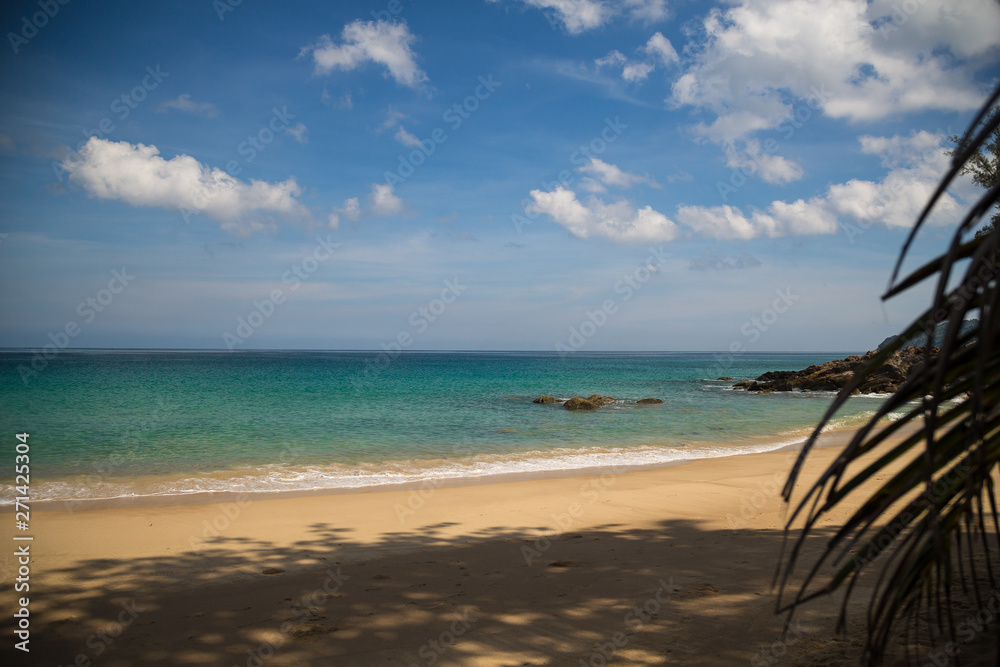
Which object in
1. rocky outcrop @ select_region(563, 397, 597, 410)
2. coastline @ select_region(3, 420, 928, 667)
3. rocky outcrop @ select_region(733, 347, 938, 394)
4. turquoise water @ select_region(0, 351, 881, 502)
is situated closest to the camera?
coastline @ select_region(3, 420, 928, 667)

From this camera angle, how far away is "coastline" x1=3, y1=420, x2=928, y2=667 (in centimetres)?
390

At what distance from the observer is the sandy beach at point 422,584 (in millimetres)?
3846

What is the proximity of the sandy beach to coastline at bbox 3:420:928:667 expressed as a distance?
2 cm

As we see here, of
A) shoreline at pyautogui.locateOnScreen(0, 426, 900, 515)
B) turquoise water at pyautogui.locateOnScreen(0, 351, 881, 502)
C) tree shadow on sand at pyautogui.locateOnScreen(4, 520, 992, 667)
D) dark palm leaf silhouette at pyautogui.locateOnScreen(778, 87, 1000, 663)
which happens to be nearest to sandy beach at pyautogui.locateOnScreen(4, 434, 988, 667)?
tree shadow on sand at pyautogui.locateOnScreen(4, 520, 992, 667)

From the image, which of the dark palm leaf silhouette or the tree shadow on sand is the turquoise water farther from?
the dark palm leaf silhouette

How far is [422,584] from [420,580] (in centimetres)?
13

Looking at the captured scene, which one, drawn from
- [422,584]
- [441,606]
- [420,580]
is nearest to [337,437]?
[420,580]

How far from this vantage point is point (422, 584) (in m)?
5.21

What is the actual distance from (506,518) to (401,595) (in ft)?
10.8

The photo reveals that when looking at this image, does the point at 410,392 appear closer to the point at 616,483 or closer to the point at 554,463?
the point at 554,463

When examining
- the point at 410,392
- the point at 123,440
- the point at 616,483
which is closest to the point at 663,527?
the point at 616,483

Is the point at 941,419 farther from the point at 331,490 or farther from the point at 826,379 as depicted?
the point at 826,379

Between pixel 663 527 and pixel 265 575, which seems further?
pixel 663 527

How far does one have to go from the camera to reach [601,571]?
538cm
